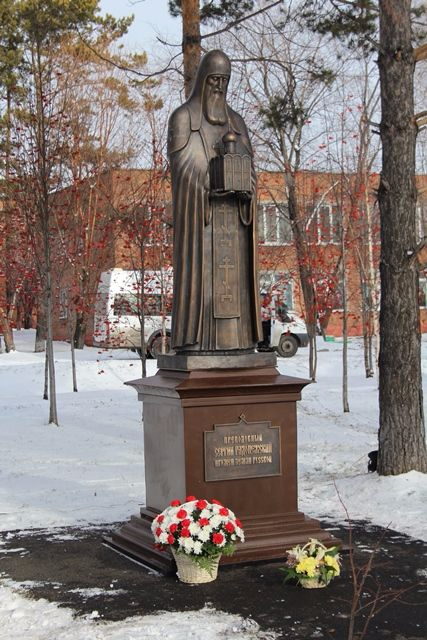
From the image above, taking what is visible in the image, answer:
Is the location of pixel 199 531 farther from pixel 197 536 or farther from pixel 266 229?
pixel 266 229

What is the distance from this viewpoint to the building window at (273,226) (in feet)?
93.7

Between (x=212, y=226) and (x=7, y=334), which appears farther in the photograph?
(x=7, y=334)

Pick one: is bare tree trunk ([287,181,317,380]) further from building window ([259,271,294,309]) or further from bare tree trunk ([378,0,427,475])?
bare tree trunk ([378,0,427,475])

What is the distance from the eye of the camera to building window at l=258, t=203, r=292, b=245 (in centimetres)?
2855

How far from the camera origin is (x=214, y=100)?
8.03m

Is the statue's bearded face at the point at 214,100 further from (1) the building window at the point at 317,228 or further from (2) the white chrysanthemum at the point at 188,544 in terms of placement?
(1) the building window at the point at 317,228

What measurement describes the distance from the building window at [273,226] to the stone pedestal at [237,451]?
20151 millimetres

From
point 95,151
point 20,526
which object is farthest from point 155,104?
point 20,526

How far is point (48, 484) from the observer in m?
11.1

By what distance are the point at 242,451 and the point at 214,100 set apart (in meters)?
2.95

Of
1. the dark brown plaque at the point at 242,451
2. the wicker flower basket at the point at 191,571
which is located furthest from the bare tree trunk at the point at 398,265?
the wicker flower basket at the point at 191,571

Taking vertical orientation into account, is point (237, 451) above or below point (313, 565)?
above

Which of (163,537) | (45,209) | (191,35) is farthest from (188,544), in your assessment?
(45,209)

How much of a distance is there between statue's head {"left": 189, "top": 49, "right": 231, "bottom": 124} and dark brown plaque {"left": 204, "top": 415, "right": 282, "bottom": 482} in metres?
2.57
